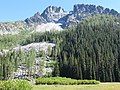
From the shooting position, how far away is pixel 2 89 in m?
52.7

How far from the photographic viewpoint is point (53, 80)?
11675 centimetres

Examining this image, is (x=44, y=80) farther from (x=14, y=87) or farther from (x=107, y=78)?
(x=107, y=78)

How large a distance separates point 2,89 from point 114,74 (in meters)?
154

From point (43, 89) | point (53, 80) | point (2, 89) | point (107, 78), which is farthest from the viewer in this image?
point (107, 78)

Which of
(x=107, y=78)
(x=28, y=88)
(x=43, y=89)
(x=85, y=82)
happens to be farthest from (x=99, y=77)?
(x=28, y=88)

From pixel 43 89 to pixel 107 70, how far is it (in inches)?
5124

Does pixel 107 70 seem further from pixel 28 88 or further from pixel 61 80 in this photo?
pixel 28 88

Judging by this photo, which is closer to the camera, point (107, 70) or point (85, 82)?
point (85, 82)

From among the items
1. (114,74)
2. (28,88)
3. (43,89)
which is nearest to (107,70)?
(114,74)

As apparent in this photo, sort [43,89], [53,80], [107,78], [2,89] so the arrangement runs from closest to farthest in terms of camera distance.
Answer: [2,89] < [43,89] < [53,80] < [107,78]

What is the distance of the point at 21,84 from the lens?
53.5 meters

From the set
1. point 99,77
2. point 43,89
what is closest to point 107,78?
point 99,77

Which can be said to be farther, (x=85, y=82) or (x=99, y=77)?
(x=99, y=77)

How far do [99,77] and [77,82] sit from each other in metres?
84.5
